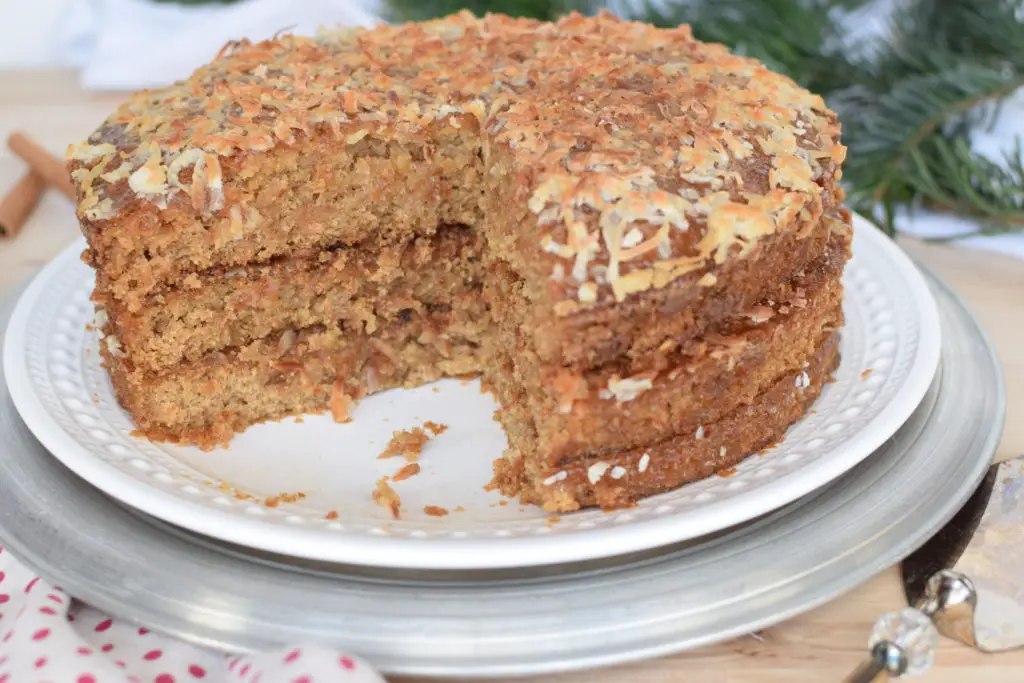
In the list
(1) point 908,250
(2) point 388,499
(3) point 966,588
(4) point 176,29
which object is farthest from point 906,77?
(4) point 176,29

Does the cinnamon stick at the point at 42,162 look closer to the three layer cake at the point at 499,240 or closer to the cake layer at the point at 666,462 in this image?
the three layer cake at the point at 499,240

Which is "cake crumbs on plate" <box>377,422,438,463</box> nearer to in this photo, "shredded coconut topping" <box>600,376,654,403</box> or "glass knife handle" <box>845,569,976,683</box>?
"shredded coconut topping" <box>600,376,654,403</box>

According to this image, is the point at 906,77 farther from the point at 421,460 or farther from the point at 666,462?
the point at 421,460

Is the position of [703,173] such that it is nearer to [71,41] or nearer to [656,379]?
[656,379]

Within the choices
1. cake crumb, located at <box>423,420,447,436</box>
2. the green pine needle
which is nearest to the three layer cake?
cake crumb, located at <box>423,420,447,436</box>

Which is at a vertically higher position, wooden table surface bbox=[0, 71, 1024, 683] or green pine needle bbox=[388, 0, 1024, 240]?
green pine needle bbox=[388, 0, 1024, 240]

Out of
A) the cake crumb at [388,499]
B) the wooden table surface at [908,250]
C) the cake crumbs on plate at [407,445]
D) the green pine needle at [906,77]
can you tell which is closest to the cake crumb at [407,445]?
the cake crumbs on plate at [407,445]

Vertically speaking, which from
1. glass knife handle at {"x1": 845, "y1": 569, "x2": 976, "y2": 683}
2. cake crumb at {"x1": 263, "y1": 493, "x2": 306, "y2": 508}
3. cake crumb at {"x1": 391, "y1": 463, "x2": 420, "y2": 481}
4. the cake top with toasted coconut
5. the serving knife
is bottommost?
cake crumb at {"x1": 391, "y1": 463, "x2": 420, "y2": 481}
